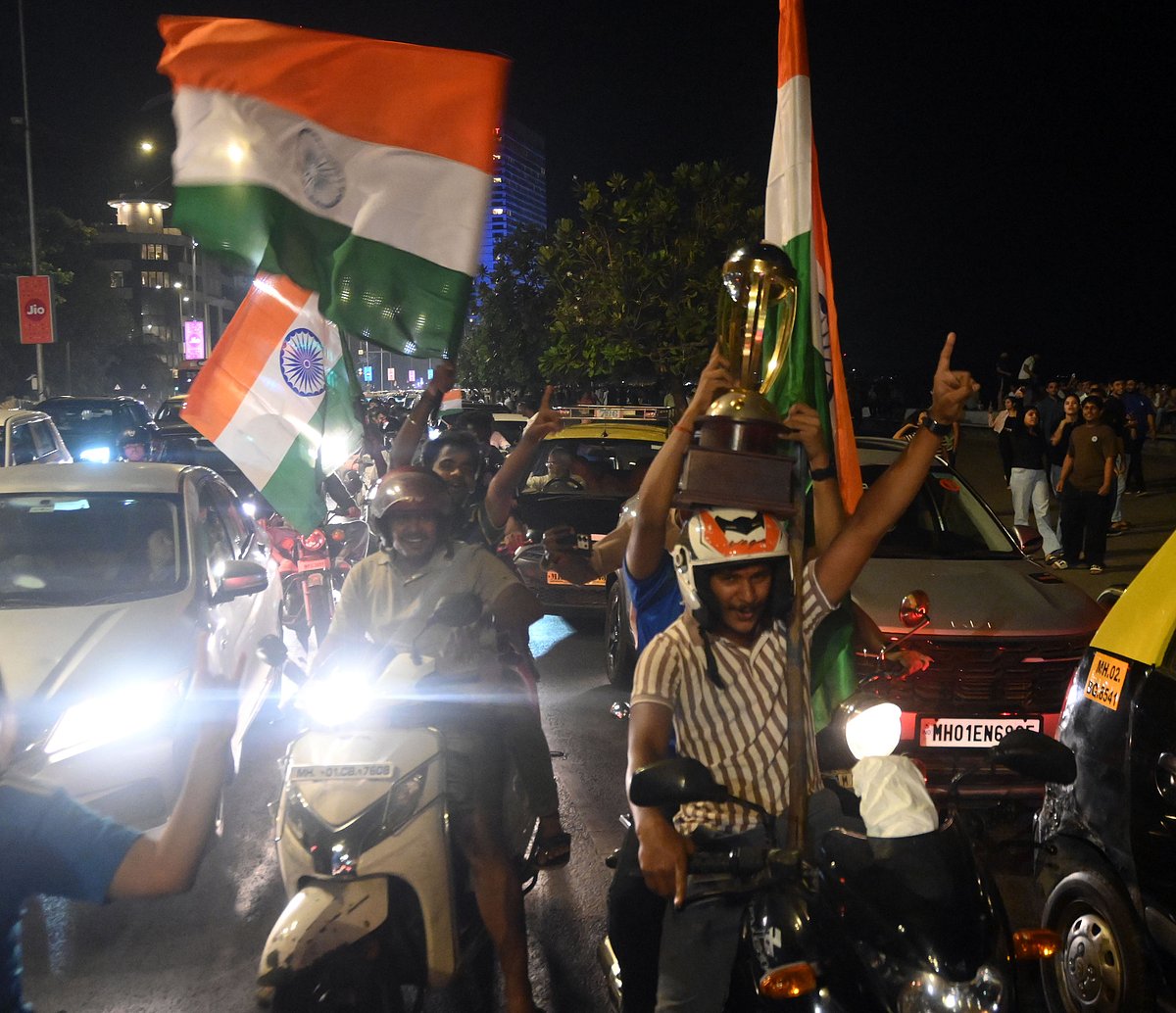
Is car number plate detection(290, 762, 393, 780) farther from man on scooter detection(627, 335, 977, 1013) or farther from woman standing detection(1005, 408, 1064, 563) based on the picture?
woman standing detection(1005, 408, 1064, 563)

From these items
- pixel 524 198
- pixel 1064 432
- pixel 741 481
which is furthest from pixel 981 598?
pixel 524 198

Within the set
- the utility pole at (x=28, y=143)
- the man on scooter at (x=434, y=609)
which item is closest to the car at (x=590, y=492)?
the man on scooter at (x=434, y=609)

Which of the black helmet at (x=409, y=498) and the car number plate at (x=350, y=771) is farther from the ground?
the black helmet at (x=409, y=498)

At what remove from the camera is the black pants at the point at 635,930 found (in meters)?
2.93

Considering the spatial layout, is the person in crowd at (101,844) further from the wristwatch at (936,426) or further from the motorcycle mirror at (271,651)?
the wristwatch at (936,426)

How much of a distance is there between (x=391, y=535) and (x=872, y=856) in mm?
2496

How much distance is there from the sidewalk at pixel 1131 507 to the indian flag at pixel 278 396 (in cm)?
418

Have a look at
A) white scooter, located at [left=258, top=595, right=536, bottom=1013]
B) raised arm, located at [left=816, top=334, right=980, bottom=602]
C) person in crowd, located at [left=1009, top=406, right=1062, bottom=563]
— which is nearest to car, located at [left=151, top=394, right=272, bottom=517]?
person in crowd, located at [left=1009, top=406, right=1062, bottom=563]

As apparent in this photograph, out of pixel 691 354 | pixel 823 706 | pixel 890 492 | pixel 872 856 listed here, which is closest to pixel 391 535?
pixel 823 706

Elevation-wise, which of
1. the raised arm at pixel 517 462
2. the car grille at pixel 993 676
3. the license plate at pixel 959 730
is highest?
the raised arm at pixel 517 462

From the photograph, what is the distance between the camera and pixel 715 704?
2.91 metres

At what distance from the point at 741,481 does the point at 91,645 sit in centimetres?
383

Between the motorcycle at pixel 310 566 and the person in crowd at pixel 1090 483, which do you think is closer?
the motorcycle at pixel 310 566

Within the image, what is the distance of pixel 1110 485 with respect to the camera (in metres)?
13.7
